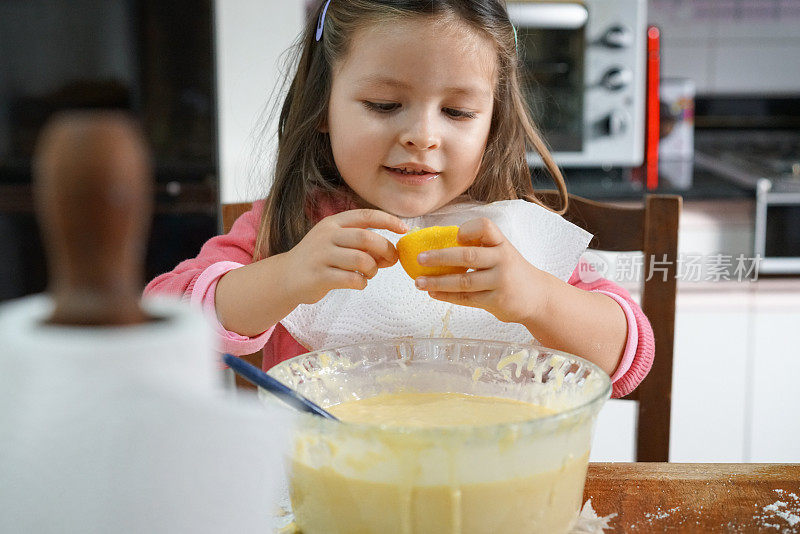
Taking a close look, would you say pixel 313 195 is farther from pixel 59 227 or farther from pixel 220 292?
pixel 59 227

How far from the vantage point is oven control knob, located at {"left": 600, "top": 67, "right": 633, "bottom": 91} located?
192 centimetres

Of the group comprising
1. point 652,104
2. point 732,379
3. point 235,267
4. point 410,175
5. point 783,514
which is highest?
point 652,104

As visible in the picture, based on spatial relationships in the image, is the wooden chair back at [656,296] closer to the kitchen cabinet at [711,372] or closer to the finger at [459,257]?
the finger at [459,257]

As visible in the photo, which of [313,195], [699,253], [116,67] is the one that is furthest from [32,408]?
[116,67]

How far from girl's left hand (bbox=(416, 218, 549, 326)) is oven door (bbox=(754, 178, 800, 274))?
1.23 m

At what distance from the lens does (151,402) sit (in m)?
0.22

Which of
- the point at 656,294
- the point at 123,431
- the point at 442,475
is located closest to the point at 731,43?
the point at 656,294

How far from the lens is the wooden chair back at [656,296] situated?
3.34 ft

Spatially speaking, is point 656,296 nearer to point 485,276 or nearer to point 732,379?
point 485,276

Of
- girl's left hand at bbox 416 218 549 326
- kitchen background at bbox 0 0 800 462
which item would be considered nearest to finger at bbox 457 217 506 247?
girl's left hand at bbox 416 218 549 326

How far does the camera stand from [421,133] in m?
0.84

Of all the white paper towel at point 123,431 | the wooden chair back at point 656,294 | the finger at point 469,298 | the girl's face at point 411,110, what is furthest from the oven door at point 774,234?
the white paper towel at point 123,431

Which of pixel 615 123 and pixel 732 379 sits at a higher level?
pixel 615 123

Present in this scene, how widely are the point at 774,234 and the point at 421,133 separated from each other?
1229 mm
